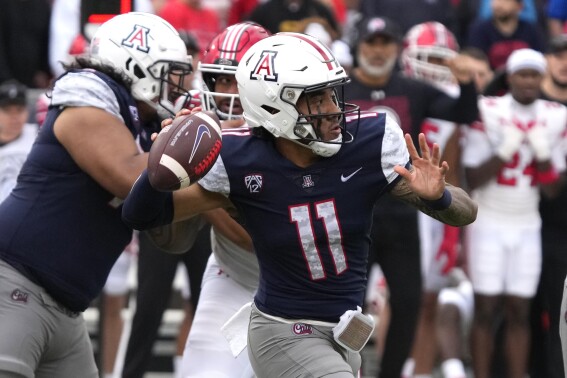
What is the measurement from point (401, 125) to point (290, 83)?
3.16m

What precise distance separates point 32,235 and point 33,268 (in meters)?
0.11

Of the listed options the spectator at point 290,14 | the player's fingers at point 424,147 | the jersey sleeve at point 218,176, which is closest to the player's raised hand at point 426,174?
the player's fingers at point 424,147

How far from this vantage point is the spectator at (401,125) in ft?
24.6

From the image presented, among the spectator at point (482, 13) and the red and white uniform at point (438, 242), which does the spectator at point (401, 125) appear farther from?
the spectator at point (482, 13)

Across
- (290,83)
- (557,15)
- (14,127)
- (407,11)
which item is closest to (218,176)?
(290,83)

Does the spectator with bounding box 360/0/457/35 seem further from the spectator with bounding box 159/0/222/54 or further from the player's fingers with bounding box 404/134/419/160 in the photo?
the player's fingers with bounding box 404/134/419/160

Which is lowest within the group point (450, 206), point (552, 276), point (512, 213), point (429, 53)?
point (552, 276)

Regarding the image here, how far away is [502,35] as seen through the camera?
9500 millimetres

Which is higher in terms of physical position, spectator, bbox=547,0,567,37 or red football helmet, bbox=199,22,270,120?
red football helmet, bbox=199,22,270,120

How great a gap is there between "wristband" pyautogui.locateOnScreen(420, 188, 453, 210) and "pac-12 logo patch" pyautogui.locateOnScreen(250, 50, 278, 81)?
0.64 m

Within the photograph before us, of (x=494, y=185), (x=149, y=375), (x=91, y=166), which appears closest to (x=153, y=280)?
(x=149, y=375)

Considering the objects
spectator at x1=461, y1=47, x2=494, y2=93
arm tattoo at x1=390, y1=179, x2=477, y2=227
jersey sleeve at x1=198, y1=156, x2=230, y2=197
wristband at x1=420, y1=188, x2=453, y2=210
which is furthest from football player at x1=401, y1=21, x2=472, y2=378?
jersey sleeve at x1=198, y1=156, x2=230, y2=197

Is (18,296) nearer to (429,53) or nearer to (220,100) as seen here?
(220,100)

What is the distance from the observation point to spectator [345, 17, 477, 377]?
7504 millimetres
